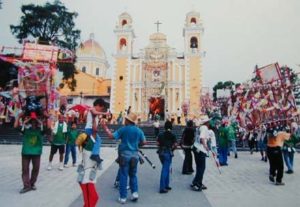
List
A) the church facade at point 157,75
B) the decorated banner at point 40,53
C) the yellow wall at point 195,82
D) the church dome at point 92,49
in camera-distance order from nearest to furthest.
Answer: the decorated banner at point 40,53 → the yellow wall at point 195,82 → the church facade at point 157,75 → the church dome at point 92,49

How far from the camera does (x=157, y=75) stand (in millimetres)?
40844

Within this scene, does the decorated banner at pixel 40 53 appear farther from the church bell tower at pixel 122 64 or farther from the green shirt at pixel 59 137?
the church bell tower at pixel 122 64

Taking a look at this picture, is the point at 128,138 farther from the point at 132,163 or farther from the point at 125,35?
the point at 125,35

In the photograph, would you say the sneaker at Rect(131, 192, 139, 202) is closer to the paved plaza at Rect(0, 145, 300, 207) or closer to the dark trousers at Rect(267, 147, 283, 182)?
the paved plaza at Rect(0, 145, 300, 207)

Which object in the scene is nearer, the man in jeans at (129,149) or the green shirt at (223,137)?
the man in jeans at (129,149)

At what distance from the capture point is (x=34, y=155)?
6703 mm

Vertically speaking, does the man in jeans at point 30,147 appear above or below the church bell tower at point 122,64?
below

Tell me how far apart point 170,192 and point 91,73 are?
2051 inches

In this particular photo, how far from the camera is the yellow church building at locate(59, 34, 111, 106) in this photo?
4962 cm

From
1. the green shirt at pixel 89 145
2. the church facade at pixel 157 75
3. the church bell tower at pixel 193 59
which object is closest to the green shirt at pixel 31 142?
the green shirt at pixel 89 145

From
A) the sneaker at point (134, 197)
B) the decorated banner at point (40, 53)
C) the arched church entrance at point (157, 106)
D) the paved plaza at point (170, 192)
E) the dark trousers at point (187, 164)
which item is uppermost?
the arched church entrance at point (157, 106)

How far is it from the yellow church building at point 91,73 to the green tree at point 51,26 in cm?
1647

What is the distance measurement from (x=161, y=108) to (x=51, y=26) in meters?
17.1

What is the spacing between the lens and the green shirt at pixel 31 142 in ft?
21.9
